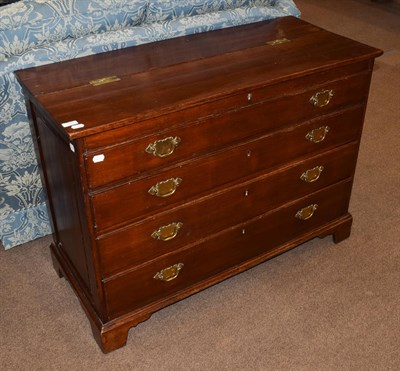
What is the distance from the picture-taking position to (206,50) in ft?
6.18

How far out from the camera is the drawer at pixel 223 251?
5.85 ft

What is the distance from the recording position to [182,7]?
2.10 m

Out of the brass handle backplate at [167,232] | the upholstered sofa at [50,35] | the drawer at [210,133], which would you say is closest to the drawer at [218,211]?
the brass handle backplate at [167,232]

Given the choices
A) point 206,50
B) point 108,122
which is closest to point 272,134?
point 206,50

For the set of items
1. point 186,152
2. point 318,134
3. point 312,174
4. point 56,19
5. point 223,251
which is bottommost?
point 223,251

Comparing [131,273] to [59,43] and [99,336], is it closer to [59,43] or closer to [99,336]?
[99,336]

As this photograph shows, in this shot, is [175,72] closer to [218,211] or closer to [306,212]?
[218,211]

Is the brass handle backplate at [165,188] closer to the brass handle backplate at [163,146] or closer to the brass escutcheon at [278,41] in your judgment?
the brass handle backplate at [163,146]

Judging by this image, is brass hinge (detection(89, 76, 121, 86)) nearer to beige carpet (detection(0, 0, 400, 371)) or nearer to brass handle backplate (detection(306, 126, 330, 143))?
brass handle backplate (detection(306, 126, 330, 143))

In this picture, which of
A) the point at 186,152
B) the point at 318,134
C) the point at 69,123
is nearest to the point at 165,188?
the point at 186,152

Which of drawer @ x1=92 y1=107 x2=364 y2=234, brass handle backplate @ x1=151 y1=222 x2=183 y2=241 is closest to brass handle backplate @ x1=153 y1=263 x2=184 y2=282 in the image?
brass handle backplate @ x1=151 y1=222 x2=183 y2=241

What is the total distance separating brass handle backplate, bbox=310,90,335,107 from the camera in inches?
73.0

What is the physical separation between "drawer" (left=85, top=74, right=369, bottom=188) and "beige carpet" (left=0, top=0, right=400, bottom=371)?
26.2 inches

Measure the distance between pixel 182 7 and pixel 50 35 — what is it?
1.74 feet
